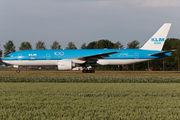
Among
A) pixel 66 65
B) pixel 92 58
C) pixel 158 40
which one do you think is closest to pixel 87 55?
pixel 92 58

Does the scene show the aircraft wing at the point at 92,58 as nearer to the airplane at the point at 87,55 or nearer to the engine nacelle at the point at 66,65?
the airplane at the point at 87,55

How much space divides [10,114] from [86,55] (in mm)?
23694

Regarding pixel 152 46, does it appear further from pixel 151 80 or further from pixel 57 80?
pixel 57 80

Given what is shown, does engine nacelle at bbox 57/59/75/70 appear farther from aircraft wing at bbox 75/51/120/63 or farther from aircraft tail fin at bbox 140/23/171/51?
aircraft tail fin at bbox 140/23/171/51

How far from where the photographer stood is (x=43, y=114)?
5.71 meters

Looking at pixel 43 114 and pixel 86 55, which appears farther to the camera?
pixel 86 55

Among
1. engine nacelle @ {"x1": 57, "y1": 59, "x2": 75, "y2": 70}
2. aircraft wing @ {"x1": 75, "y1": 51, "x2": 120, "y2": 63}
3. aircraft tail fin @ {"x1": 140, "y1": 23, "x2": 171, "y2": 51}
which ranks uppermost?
aircraft tail fin @ {"x1": 140, "y1": 23, "x2": 171, "y2": 51}

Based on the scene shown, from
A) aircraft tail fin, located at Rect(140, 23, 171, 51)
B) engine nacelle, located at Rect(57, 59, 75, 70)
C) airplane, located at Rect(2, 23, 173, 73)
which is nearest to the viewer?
engine nacelle, located at Rect(57, 59, 75, 70)

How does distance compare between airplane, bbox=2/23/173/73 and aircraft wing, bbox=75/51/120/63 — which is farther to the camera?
airplane, bbox=2/23/173/73

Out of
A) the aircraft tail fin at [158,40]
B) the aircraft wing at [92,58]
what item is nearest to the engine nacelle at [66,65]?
the aircraft wing at [92,58]

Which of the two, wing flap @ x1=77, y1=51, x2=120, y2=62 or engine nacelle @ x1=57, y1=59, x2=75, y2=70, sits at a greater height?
wing flap @ x1=77, y1=51, x2=120, y2=62

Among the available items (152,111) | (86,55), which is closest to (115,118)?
(152,111)

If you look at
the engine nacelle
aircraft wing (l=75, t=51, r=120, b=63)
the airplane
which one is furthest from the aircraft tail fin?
the engine nacelle

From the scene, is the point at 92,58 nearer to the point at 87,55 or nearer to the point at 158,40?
the point at 87,55
